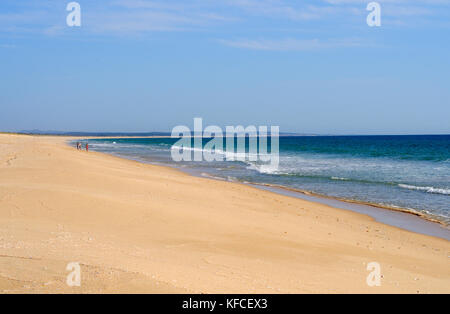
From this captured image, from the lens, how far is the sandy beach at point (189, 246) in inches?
208

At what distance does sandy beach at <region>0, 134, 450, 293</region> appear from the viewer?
5281mm

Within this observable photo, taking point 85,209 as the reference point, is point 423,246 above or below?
below

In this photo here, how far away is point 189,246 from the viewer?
7395 mm

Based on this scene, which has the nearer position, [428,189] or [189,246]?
[189,246]

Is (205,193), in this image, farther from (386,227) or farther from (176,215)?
(386,227)

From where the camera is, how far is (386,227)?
11.5 meters

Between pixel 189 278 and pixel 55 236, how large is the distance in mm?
2872

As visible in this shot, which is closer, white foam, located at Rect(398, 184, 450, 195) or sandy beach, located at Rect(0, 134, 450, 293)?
sandy beach, located at Rect(0, 134, 450, 293)

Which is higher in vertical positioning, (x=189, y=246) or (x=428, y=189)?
(x=189, y=246)

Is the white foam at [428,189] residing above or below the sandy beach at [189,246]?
below

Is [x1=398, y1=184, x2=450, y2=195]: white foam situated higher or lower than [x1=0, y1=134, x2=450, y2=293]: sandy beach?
lower

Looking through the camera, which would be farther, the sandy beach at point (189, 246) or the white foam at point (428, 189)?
the white foam at point (428, 189)

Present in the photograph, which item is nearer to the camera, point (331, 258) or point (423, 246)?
point (331, 258)
